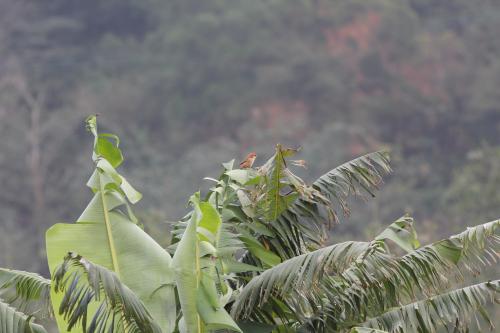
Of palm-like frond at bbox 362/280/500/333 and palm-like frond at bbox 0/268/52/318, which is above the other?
palm-like frond at bbox 0/268/52/318

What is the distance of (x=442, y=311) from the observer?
249 inches

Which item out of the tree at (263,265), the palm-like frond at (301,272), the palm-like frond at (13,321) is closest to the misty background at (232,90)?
the tree at (263,265)

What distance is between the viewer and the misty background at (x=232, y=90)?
3341 cm

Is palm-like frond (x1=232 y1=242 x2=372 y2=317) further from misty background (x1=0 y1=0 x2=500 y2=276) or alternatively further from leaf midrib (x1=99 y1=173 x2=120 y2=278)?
misty background (x1=0 y1=0 x2=500 y2=276)

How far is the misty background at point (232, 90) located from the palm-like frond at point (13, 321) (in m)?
→ 25.3

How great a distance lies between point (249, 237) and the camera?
650 centimetres

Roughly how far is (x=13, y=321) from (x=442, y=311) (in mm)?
2258

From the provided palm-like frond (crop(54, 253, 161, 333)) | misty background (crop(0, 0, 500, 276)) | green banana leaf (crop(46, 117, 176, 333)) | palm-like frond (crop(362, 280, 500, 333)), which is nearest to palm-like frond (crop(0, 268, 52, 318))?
green banana leaf (crop(46, 117, 176, 333))

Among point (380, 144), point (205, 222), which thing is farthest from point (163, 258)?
point (380, 144)

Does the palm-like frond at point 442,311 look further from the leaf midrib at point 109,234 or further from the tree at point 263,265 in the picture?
the leaf midrib at point 109,234

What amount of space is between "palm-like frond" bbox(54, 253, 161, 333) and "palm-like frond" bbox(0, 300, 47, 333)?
0.92 feet

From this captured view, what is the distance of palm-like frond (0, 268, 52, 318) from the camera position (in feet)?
21.4

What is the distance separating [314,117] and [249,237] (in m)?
32.4

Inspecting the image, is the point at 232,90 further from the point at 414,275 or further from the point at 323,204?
the point at 414,275
